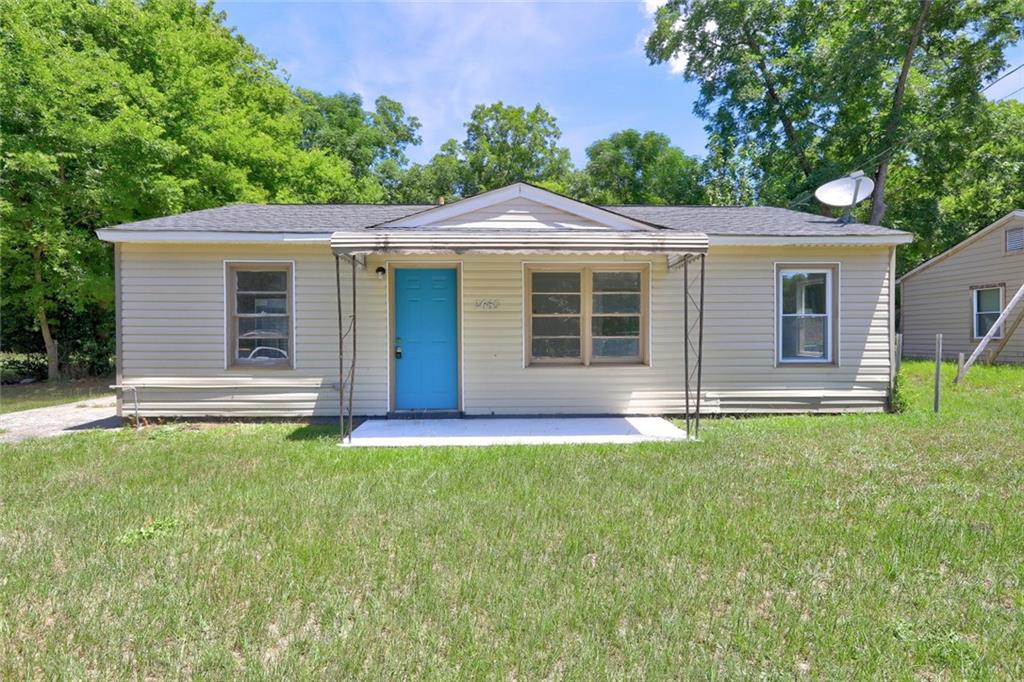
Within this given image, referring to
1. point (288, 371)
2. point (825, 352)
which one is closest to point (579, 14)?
point (825, 352)

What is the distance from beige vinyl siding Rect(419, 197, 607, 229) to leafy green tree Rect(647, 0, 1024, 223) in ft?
51.4

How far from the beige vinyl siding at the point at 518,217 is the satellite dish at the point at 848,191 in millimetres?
4844

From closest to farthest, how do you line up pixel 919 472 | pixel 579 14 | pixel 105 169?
pixel 919 472 → pixel 579 14 → pixel 105 169

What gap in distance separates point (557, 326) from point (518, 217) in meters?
1.79

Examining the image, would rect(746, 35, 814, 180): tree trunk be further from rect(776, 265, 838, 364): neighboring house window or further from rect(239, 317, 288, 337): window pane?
rect(239, 317, 288, 337): window pane

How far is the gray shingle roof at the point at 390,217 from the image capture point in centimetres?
747

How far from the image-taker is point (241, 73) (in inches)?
760

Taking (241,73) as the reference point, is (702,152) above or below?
below

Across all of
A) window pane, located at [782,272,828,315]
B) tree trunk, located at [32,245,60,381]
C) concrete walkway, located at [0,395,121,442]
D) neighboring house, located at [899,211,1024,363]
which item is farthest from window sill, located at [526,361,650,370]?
neighboring house, located at [899,211,1024,363]

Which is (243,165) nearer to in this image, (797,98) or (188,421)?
(188,421)

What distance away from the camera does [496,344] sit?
7.75 metres

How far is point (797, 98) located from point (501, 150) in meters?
14.9

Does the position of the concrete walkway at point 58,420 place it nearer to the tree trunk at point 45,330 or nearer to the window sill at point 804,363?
the tree trunk at point 45,330

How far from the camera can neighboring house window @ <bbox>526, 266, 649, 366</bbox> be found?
25.8 feet
